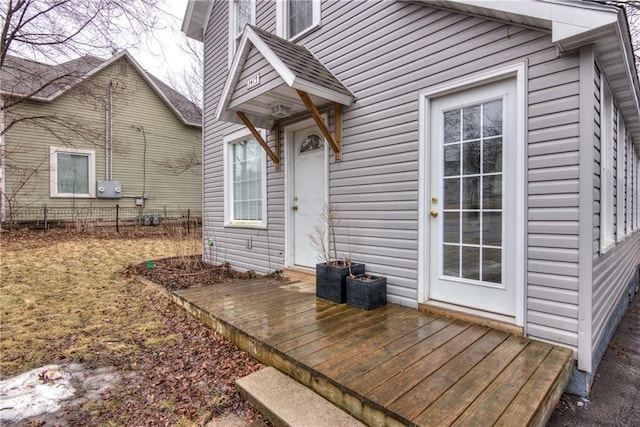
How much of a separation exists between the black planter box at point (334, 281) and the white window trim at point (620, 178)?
2766mm

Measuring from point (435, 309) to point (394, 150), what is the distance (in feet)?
5.26

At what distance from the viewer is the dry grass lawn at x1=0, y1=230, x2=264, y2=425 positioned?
2113mm

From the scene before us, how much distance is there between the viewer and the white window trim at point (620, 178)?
3494mm

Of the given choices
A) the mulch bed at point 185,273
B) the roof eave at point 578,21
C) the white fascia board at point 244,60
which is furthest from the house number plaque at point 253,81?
the mulch bed at point 185,273

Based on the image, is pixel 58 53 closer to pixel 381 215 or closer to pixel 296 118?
pixel 296 118

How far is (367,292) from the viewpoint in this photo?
10.4ft

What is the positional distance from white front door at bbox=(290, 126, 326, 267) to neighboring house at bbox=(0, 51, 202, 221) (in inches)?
285

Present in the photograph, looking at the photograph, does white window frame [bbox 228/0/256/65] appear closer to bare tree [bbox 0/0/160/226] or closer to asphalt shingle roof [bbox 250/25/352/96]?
bare tree [bbox 0/0/160/226]

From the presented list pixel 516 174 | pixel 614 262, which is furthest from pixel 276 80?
pixel 614 262

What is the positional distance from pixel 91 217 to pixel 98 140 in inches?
109

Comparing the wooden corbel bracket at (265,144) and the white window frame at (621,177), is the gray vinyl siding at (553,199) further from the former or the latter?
the wooden corbel bracket at (265,144)

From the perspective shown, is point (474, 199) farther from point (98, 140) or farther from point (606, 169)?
point (98, 140)

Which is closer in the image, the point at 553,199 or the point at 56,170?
the point at 553,199

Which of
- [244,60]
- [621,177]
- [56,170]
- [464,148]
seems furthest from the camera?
[56,170]
